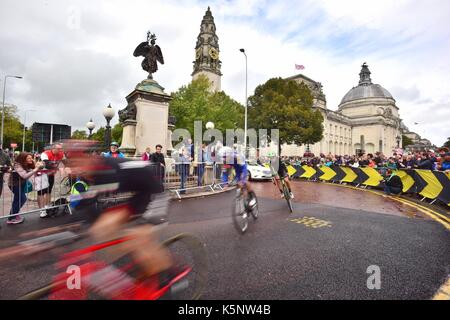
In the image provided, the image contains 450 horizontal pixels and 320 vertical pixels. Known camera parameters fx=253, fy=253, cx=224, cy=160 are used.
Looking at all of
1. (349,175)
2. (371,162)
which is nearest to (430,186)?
(371,162)

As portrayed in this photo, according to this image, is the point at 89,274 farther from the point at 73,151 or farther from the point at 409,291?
the point at 409,291

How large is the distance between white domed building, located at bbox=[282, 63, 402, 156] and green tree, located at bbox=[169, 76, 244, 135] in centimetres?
5096

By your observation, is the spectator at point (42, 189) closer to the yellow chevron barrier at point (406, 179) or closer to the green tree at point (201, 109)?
the yellow chevron barrier at point (406, 179)

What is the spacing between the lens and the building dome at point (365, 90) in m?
100

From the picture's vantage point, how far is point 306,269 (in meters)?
3.58

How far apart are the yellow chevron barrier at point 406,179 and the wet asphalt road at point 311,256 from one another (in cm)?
433

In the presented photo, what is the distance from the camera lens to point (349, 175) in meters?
15.6

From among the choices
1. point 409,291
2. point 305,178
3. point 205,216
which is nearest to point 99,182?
point 409,291

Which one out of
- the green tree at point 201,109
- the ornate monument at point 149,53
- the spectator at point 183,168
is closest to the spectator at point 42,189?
the spectator at point 183,168

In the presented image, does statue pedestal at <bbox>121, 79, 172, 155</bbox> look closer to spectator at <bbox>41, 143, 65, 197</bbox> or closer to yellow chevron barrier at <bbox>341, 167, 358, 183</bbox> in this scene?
spectator at <bbox>41, 143, 65, 197</bbox>

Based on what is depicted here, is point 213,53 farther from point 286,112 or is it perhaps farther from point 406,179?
point 406,179

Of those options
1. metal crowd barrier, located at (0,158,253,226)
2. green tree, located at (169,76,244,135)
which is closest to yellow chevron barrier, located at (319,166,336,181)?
metal crowd barrier, located at (0,158,253,226)

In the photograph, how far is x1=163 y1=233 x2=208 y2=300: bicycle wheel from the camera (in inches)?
106

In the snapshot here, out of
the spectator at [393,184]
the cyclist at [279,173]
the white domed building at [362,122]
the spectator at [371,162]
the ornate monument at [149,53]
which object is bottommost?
the spectator at [393,184]
